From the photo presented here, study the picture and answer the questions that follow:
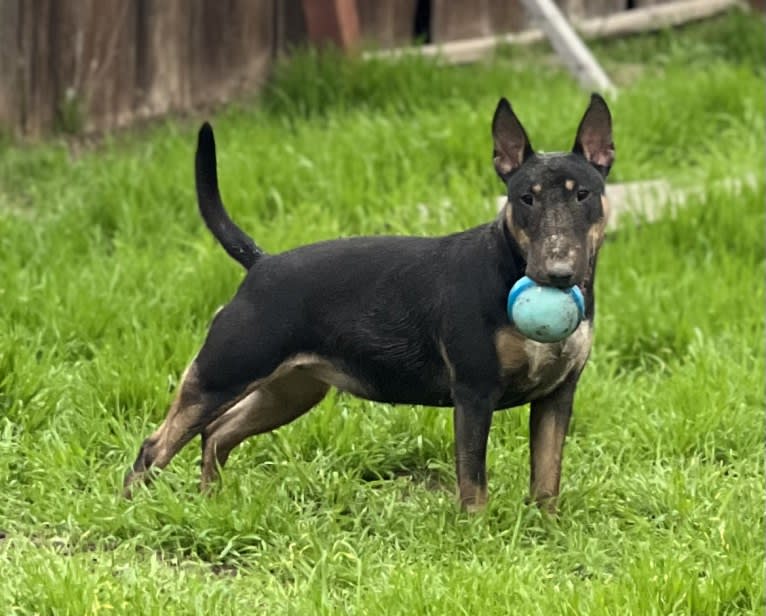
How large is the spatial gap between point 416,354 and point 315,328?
1.04 ft

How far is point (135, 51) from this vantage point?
8.77 meters

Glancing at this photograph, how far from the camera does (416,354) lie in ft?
16.7

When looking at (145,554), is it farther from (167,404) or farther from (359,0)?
(359,0)

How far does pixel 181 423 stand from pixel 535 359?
1112 millimetres

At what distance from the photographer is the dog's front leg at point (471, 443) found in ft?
16.3

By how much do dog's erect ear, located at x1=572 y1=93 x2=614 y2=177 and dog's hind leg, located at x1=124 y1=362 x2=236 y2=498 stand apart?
1.29m

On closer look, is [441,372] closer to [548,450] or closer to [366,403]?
[548,450]

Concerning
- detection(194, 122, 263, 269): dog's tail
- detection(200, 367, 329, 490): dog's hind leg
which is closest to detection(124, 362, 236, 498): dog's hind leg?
detection(200, 367, 329, 490): dog's hind leg

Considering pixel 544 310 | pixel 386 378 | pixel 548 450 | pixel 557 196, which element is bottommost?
pixel 548 450

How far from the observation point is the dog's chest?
4.90 m

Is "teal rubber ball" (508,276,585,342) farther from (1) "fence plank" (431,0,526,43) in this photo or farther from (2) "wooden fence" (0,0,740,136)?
(1) "fence plank" (431,0,526,43)

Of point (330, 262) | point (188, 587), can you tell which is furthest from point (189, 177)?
point (188, 587)

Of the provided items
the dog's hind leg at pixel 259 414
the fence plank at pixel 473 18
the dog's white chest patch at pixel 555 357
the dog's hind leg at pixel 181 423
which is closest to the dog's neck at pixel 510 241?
the dog's white chest patch at pixel 555 357

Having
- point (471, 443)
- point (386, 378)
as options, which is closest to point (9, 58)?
point (386, 378)
